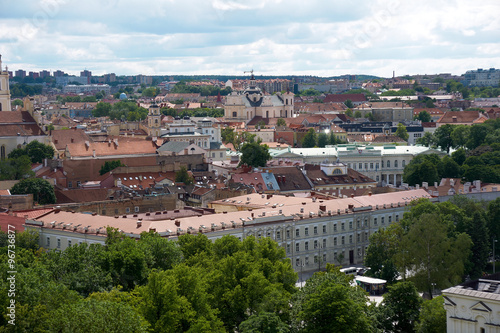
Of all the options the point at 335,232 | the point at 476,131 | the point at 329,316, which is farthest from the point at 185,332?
the point at 476,131

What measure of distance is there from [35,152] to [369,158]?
36934 mm

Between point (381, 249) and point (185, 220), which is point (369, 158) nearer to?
point (381, 249)

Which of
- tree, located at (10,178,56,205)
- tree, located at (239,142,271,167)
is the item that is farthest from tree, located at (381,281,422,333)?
tree, located at (239,142,271,167)

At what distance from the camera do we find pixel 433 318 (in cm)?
4334

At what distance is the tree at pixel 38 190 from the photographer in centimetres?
Result: 7975

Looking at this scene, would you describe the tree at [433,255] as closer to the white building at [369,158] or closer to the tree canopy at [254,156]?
the tree canopy at [254,156]

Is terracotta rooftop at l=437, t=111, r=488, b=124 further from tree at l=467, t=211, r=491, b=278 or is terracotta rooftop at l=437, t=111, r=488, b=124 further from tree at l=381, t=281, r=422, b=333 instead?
tree at l=381, t=281, r=422, b=333

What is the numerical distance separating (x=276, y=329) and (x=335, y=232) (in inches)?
978

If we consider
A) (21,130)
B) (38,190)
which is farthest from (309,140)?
(38,190)

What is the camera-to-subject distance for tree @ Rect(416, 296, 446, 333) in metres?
42.7

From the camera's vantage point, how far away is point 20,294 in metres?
41.7

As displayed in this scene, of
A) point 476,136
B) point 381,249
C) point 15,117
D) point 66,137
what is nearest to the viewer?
point 381,249

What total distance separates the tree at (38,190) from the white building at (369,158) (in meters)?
36.8

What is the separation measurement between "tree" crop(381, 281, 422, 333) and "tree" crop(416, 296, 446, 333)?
6.16 feet
